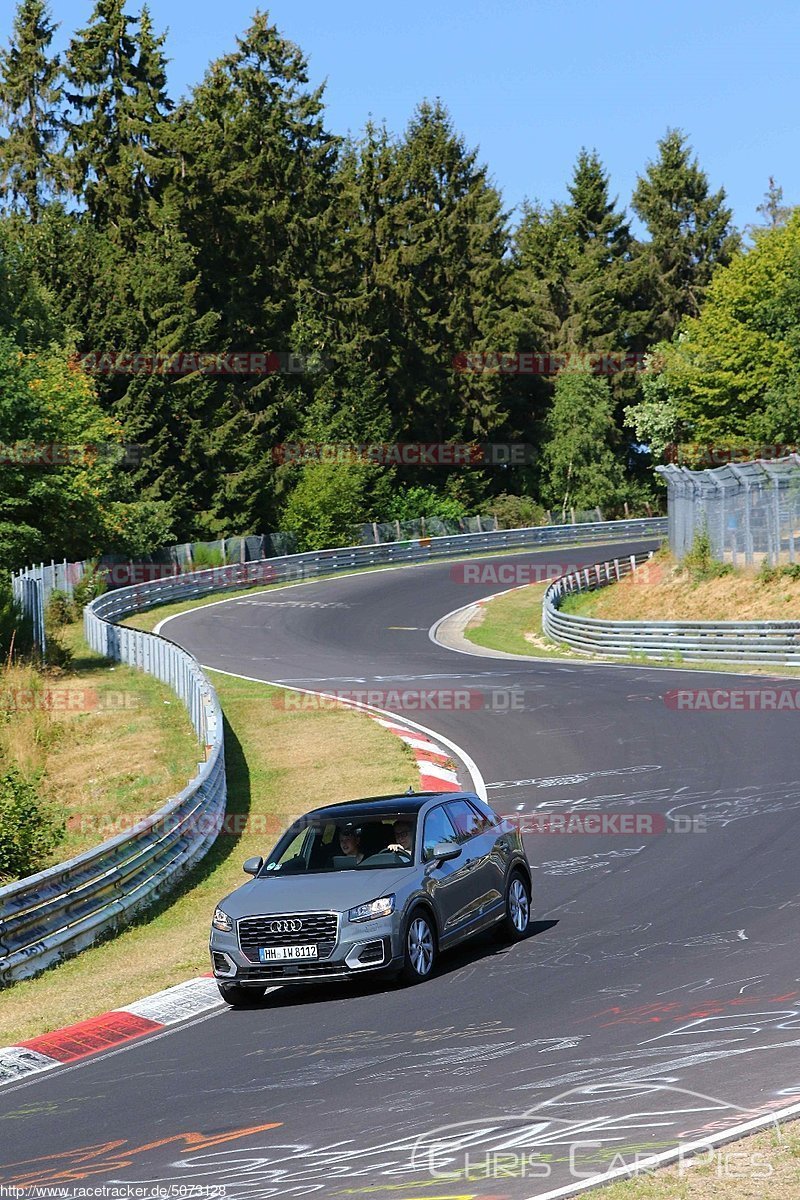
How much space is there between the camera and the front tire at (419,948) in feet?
40.0

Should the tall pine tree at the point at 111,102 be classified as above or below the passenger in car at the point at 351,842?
above

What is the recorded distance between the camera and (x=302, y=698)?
113 ft

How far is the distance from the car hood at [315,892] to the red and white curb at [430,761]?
10424 mm

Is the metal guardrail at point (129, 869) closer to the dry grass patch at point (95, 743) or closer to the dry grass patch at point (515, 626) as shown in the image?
the dry grass patch at point (95, 743)

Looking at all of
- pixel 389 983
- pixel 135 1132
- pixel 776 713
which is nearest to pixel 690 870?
pixel 389 983

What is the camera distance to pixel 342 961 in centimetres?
1189

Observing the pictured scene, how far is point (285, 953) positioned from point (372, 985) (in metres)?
0.96

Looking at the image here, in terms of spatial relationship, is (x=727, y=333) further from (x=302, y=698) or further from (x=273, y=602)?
(x=302, y=698)

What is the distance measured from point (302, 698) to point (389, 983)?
2219cm
